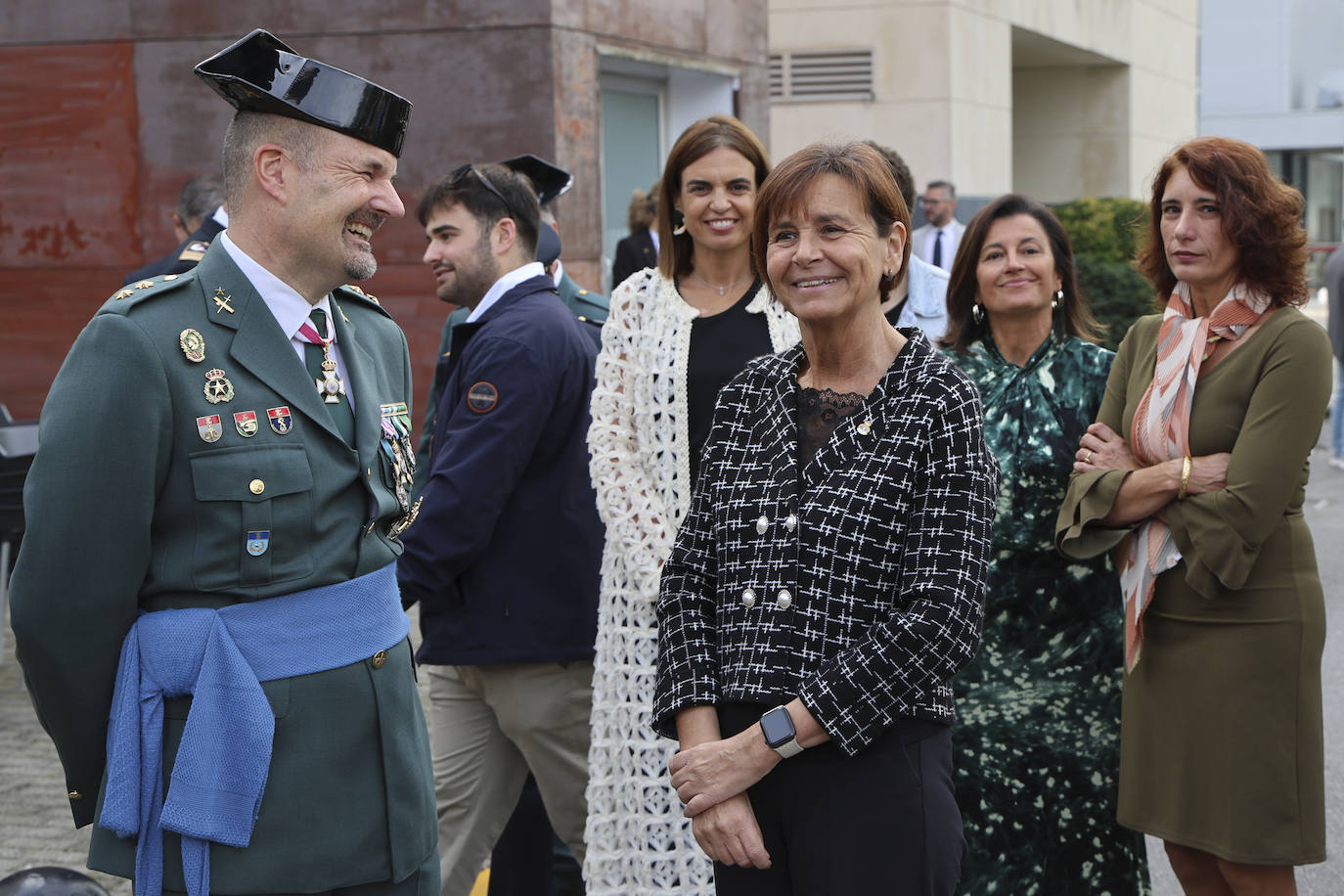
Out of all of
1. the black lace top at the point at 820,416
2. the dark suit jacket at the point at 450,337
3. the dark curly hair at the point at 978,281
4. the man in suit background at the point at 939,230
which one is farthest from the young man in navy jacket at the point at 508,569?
the man in suit background at the point at 939,230

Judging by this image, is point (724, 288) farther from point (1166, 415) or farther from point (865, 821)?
point (865, 821)

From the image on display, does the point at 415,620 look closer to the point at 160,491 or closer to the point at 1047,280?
the point at 1047,280

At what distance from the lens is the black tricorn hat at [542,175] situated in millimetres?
5795

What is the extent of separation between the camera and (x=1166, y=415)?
159 inches

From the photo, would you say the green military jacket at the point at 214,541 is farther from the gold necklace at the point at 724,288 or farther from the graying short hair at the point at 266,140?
the gold necklace at the point at 724,288

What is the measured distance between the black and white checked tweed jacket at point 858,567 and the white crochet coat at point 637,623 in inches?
39.0

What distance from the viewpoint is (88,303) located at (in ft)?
35.3

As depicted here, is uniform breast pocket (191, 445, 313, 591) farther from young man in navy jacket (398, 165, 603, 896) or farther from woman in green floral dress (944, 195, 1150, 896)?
woman in green floral dress (944, 195, 1150, 896)

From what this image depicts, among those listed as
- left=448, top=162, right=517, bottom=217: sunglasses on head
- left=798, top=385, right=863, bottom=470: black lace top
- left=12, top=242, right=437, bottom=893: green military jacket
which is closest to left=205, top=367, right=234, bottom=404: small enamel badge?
left=12, top=242, right=437, bottom=893: green military jacket

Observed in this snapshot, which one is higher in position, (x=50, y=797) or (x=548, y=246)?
(x=548, y=246)

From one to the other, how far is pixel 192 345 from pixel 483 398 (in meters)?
1.67

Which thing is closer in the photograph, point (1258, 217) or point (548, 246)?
point (1258, 217)

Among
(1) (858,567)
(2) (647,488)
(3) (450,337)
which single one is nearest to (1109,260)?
(3) (450,337)

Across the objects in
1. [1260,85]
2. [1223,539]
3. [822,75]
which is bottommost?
[1223,539]
